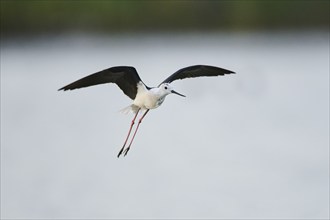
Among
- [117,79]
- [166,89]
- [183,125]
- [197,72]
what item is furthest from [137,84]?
[183,125]

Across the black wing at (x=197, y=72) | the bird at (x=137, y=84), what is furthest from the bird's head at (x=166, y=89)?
the black wing at (x=197, y=72)

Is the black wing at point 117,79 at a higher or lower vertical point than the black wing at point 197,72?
lower

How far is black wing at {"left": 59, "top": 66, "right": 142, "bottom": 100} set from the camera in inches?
273

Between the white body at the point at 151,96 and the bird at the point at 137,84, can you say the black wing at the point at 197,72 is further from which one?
the white body at the point at 151,96

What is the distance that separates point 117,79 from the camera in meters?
7.12

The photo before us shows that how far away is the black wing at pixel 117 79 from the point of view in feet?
22.7

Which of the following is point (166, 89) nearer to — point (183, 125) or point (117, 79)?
point (117, 79)

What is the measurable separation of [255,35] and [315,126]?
10.1m

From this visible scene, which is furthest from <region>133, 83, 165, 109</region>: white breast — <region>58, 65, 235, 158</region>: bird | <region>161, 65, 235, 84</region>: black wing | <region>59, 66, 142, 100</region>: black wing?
<region>161, 65, 235, 84</region>: black wing

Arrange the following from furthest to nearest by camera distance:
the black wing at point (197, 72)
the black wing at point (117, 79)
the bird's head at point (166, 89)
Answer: the black wing at point (197, 72), the black wing at point (117, 79), the bird's head at point (166, 89)

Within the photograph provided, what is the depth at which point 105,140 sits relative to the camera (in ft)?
42.1

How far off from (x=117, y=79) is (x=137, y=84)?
0.73 ft

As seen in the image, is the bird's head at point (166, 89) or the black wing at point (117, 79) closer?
the bird's head at point (166, 89)

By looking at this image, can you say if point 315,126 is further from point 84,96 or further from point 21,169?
point 84,96
